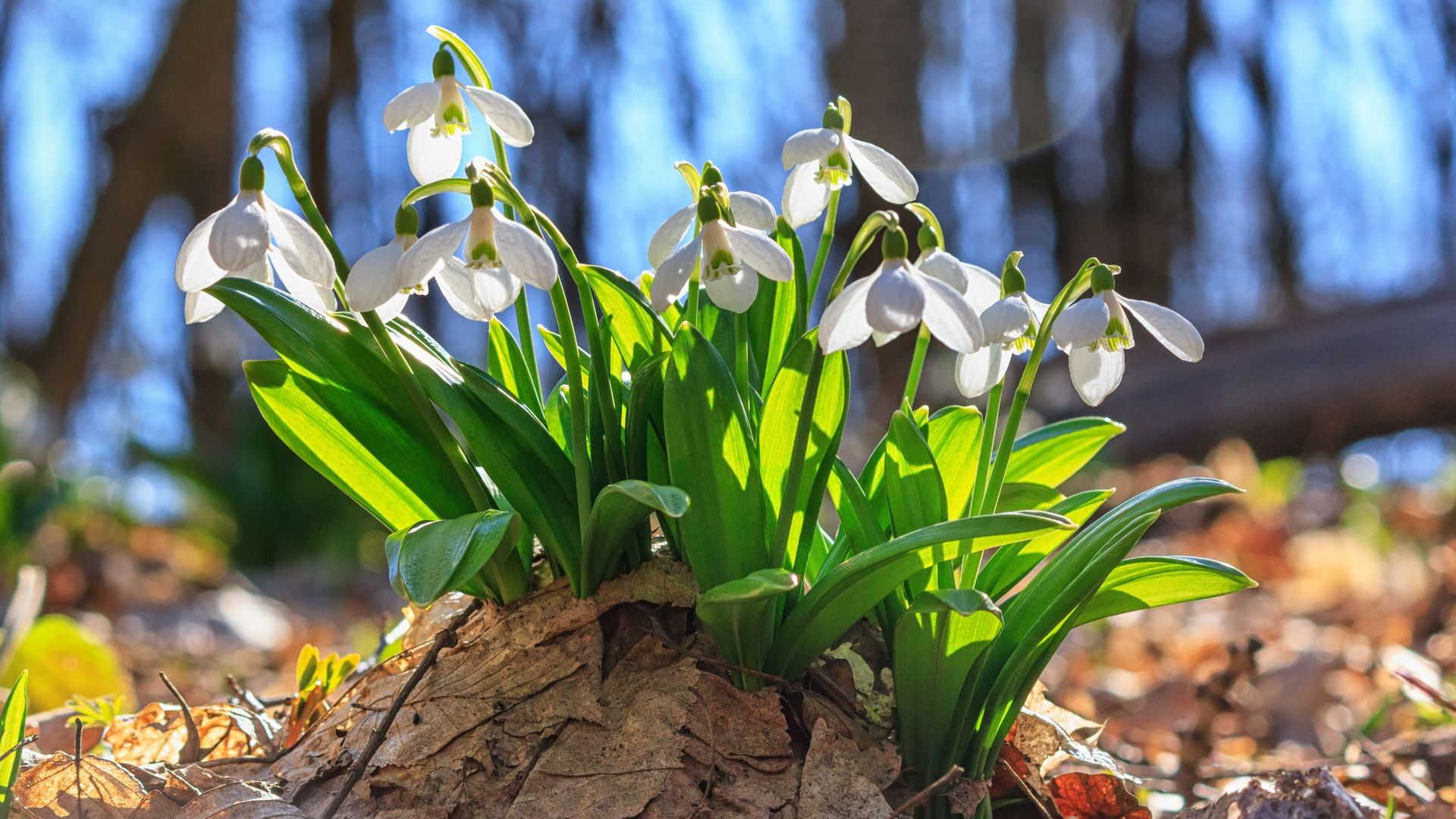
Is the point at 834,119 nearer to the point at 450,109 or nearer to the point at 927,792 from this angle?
the point at 450,109

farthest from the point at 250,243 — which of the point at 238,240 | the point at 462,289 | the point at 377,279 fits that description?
the point at 462,289

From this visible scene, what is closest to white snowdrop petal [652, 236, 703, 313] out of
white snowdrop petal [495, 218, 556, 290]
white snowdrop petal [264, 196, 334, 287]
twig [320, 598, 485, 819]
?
white snowdrop petal [495, 218, 556, 290]

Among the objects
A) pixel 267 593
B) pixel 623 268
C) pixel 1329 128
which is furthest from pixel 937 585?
pixel 1329 128

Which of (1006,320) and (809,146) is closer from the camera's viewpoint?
(1006,320)

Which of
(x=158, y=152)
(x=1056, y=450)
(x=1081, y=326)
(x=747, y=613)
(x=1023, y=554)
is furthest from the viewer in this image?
(x=158, y=152)

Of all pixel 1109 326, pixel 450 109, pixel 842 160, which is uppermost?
pixel 450 109
